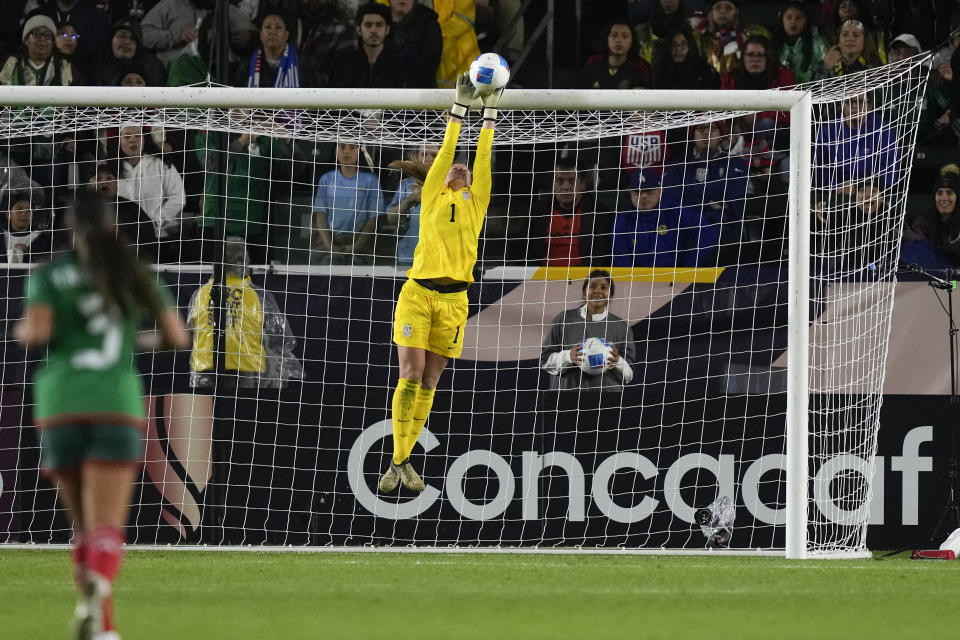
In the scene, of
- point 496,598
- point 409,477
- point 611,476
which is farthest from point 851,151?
point 496,598

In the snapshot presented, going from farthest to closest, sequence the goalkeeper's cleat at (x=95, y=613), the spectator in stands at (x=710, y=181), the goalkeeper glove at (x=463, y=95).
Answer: the spectator in stands at (x=710, y=181) < the goalkeeper glove at (x=463, y=95) < the goalkeeper's cleat at (x=95, y=613)

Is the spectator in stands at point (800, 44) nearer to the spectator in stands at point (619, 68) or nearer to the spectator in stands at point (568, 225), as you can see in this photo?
the spectator in stands at point (619, 68)

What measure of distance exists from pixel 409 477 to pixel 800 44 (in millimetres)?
6676

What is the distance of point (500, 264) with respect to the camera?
12398mm

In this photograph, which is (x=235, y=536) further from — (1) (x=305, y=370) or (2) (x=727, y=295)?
(2) (x=727, y=295)

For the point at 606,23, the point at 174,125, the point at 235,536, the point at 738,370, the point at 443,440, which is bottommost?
the point at 235,536

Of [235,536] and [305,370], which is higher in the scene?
[305,370]

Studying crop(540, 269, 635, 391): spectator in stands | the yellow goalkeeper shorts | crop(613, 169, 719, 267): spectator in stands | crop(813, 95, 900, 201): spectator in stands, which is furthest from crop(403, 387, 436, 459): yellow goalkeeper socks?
crop(813, 95, 900, 201): spectator in stands

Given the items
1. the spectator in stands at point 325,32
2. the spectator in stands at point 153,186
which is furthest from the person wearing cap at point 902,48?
the spectator in stands at point 153,186

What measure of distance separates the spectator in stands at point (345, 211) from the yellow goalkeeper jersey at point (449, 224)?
2021 millimetres

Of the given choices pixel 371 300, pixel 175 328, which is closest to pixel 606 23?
pixel 371 300

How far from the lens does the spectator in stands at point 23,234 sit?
39.9ft

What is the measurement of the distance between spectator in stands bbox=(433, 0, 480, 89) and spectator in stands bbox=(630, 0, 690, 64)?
1.68 meters

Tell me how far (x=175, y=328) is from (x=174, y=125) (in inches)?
241
